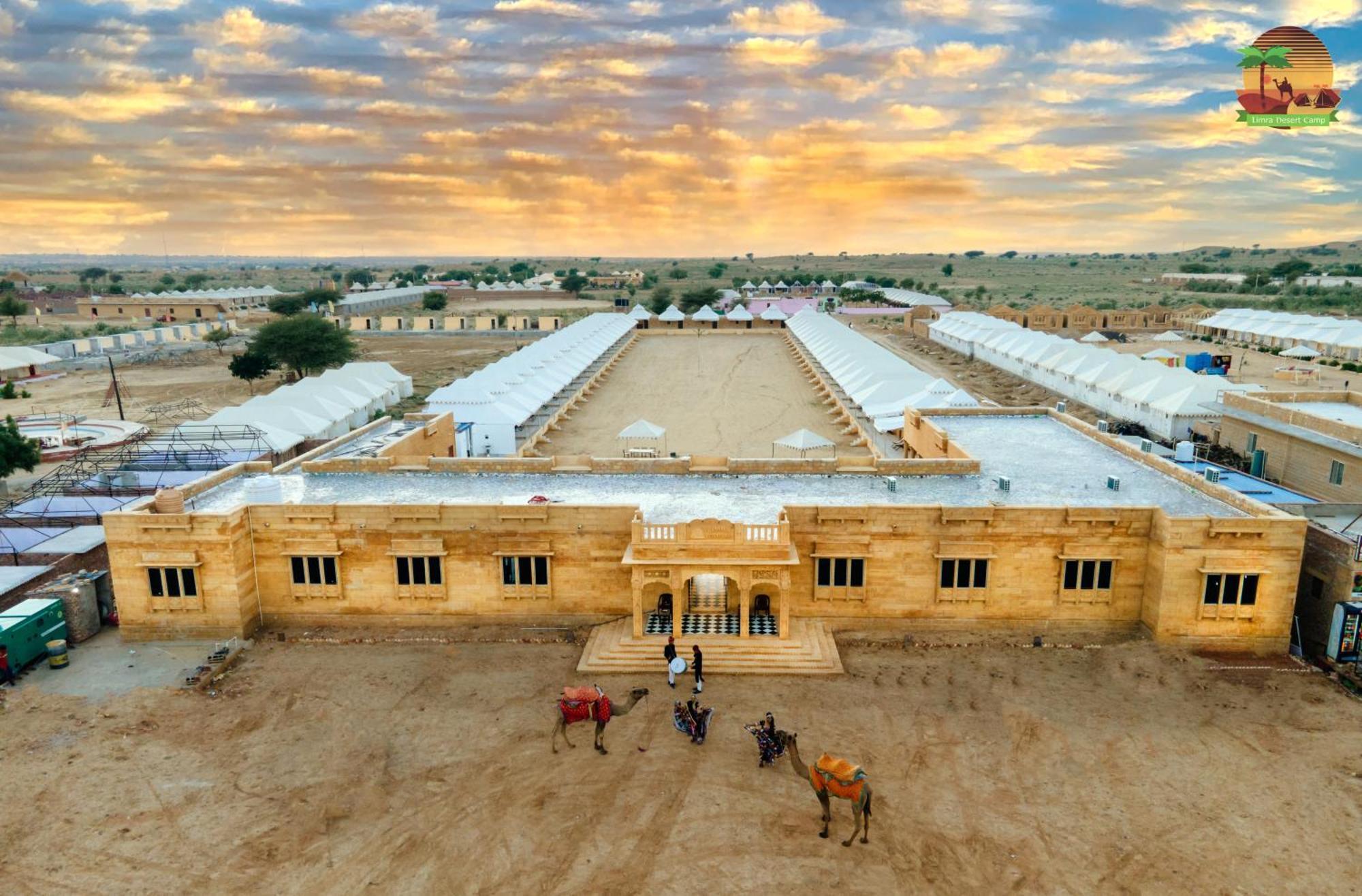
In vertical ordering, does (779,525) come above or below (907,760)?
above

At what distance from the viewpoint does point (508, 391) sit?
155ft

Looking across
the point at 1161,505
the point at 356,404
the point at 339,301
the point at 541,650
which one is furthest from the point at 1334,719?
the point at 339,301

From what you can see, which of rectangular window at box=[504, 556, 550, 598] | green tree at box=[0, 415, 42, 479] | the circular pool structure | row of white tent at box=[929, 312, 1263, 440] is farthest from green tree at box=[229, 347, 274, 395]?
row of white tent at box=[929, 312, 1263, 440]

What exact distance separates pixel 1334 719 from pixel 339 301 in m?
135

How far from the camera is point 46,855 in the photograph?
603 inches

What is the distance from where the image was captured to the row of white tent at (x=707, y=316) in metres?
108

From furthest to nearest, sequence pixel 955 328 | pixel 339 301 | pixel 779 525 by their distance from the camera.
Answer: pixel 339 301 → pixel 955 328 → pixel 779 525

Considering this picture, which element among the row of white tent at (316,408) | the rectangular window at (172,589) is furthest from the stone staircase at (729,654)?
the row of white tent at (316,408)

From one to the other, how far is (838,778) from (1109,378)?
1839 inches

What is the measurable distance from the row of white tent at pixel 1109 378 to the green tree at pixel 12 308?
126000 mm

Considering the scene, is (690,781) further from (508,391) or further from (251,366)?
(251,366)

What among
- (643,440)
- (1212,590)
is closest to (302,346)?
(643,440)

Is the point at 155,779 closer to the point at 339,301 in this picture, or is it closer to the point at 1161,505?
the point at 1161,505

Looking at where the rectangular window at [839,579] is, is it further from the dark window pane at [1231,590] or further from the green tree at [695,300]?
the green tree at [695,300]
